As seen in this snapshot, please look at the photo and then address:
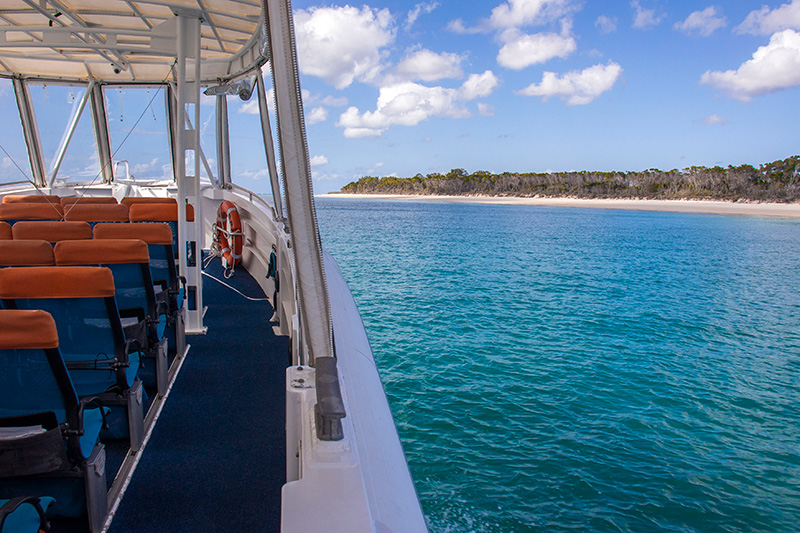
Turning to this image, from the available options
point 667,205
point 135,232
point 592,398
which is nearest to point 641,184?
point 667,205

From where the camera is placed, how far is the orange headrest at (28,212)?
4129 mm

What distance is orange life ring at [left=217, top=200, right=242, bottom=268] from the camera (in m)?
6.07

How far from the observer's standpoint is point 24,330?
141 centimetres

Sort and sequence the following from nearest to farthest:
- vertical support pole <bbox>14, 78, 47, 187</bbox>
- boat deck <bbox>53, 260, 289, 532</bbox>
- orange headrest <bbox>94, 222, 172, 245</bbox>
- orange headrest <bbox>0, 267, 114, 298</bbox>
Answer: orange headrest <bbox>0, 267, 114, 298</bbox> → boat deck <bbox>53, 260, 289, 532</bbox> → orange headrest <bbox>94, 222, 172, 245</bbox> → vertical support pole <bbox>14, 78, 47, 187</bbox>

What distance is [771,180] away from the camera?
5322 cm

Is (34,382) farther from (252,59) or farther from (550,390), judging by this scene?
(550,390)

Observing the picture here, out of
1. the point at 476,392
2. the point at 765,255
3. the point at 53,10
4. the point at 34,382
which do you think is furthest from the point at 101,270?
the point at 765,255

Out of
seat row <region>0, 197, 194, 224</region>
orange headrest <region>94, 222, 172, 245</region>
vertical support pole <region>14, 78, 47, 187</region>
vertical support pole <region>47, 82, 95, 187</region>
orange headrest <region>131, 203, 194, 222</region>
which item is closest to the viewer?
orange headrest <region>94, 222, 172, 245</region>

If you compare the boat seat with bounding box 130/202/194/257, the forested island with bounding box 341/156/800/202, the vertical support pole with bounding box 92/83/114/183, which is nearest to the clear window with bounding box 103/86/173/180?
the vertical support pole with bounding box 92/83/114/183

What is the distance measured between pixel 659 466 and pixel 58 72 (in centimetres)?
822

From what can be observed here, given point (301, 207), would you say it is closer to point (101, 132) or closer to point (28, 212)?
point (28, 212)

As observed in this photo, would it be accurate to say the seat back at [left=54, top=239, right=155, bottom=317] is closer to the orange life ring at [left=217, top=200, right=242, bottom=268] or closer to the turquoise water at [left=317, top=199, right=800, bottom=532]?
the turquoise water at [left=317, top=199, right=800, bottom=532]

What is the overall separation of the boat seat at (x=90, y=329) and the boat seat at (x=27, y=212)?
245 cm

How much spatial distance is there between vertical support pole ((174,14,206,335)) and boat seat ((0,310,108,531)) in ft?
7.32
